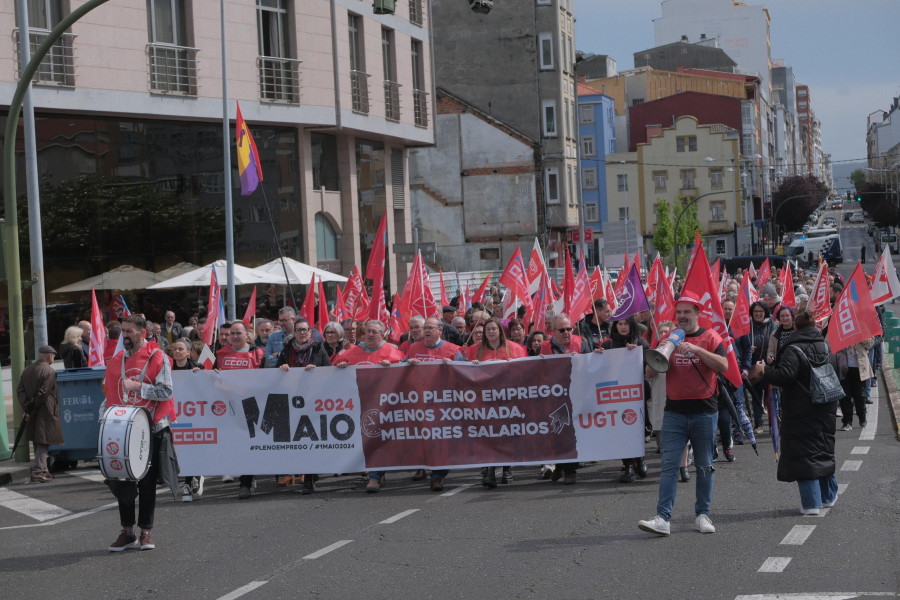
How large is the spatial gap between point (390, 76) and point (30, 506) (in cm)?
2282

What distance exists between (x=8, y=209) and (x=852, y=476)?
10430 mm

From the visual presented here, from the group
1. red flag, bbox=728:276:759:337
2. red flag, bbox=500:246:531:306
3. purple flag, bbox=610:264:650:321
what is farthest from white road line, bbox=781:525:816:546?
red flag, bbox=500:246:531:306

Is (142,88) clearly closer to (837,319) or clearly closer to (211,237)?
(211,237)

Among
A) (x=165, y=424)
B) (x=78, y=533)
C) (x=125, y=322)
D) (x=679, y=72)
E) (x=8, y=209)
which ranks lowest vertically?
(x=78, y=533)

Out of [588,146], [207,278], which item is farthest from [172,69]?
[588,146]

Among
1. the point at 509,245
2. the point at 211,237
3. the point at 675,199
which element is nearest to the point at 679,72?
the point at 675,199

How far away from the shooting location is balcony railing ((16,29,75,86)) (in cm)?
2320

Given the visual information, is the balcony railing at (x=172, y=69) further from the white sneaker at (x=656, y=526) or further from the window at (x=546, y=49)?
the window at (x=546, y=49)

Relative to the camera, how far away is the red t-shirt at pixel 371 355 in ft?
39.2

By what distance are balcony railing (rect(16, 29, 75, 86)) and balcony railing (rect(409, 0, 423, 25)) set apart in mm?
12828

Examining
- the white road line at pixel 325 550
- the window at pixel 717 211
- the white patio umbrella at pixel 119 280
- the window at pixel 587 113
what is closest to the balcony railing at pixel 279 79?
the white patio umbrella at pixel 119 280

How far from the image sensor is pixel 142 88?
25.0 meters

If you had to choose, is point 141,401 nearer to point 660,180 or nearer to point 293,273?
point 293,273

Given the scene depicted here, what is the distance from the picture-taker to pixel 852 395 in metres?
15.2
